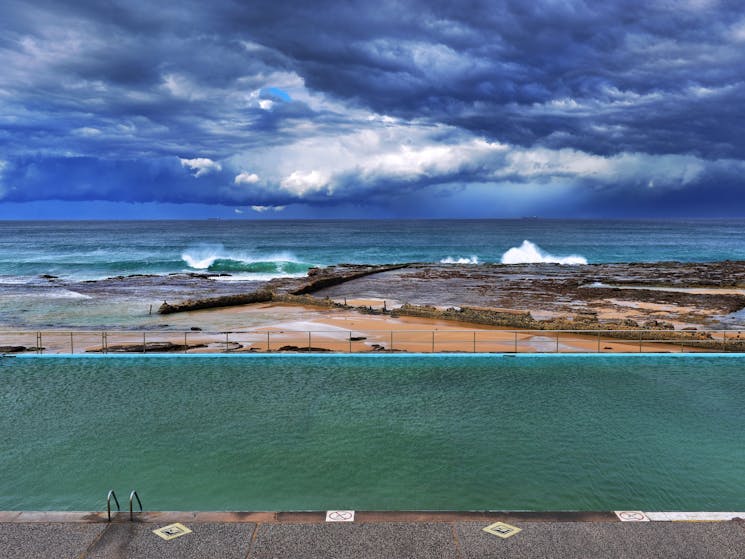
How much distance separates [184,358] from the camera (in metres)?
→ 22.3

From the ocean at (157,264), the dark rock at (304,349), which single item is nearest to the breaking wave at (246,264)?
the ocean at (157,264)

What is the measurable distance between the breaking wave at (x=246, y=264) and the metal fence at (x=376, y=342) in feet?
130

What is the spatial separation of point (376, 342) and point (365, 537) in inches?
678

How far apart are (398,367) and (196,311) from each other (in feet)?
63.6

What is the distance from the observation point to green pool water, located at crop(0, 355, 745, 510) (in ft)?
37.0

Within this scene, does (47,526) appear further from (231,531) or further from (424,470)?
→ (424,470)

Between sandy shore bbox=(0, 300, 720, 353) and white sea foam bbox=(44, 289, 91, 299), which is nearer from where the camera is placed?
sandy shore bbox=(0, 300, 720, 353)

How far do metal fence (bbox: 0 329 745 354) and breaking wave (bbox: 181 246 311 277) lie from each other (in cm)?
3968

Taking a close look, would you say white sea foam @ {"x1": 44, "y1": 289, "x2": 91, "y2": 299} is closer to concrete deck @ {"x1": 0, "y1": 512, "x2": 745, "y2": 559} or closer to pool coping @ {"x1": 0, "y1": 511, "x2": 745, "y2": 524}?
pool coping @ {"x1": 0, "y1": 511, "x2": 745, "y2": 524}

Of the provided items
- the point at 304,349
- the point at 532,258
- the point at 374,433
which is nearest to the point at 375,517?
the point at 374,433

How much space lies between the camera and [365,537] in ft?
27.7

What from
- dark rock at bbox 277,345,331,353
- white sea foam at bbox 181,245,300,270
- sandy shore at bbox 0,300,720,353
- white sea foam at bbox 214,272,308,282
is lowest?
white sea foam at bbox 214,272,308,282

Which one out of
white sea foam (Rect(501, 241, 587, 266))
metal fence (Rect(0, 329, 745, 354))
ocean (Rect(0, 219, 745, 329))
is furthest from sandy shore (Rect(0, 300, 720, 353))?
white sea foam (Rect(501, 241, 587, 266))

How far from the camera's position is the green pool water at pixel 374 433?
11289 millimetres
